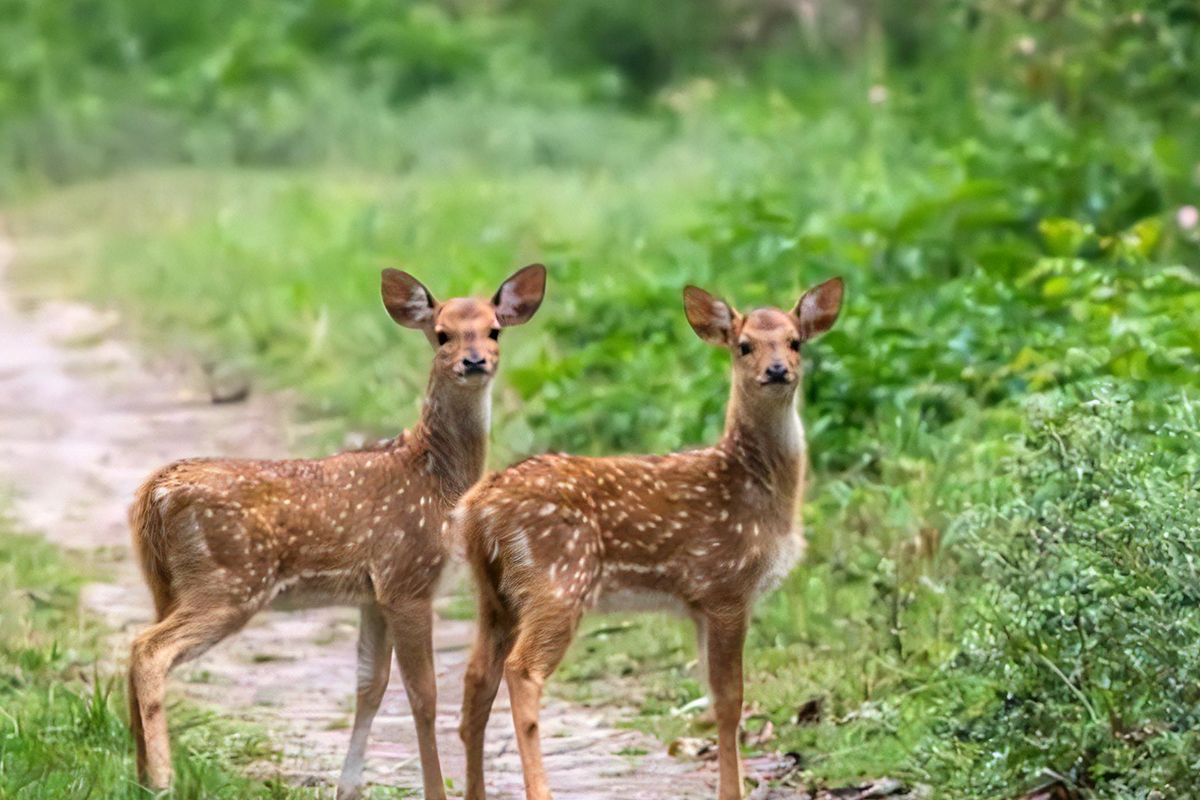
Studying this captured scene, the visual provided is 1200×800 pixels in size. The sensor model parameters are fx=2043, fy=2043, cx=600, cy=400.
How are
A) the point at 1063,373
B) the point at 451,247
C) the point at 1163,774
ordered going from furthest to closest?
the point at 451,247
the point at 1063,373
the point at 1163,774

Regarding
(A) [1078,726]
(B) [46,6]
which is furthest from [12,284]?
(A) [1078,726]

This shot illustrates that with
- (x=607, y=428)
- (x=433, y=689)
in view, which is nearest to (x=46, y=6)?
(x=607, y=428)

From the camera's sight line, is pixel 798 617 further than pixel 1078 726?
Yes

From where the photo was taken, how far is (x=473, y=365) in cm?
668

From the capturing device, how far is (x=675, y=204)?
14430mm

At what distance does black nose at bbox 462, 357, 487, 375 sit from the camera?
263 inches

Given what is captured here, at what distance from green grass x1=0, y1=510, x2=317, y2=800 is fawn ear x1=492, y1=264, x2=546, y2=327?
166 centimetres

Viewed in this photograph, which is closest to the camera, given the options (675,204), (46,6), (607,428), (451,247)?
(607,428)

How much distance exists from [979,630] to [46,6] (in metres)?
15.5

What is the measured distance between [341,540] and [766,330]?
1.53m

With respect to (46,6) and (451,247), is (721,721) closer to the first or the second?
(451,247)

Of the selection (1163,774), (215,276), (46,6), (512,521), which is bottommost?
(1163,774)

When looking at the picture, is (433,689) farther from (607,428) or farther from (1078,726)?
(607,428)

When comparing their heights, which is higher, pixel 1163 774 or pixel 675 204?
pixel 675 204
